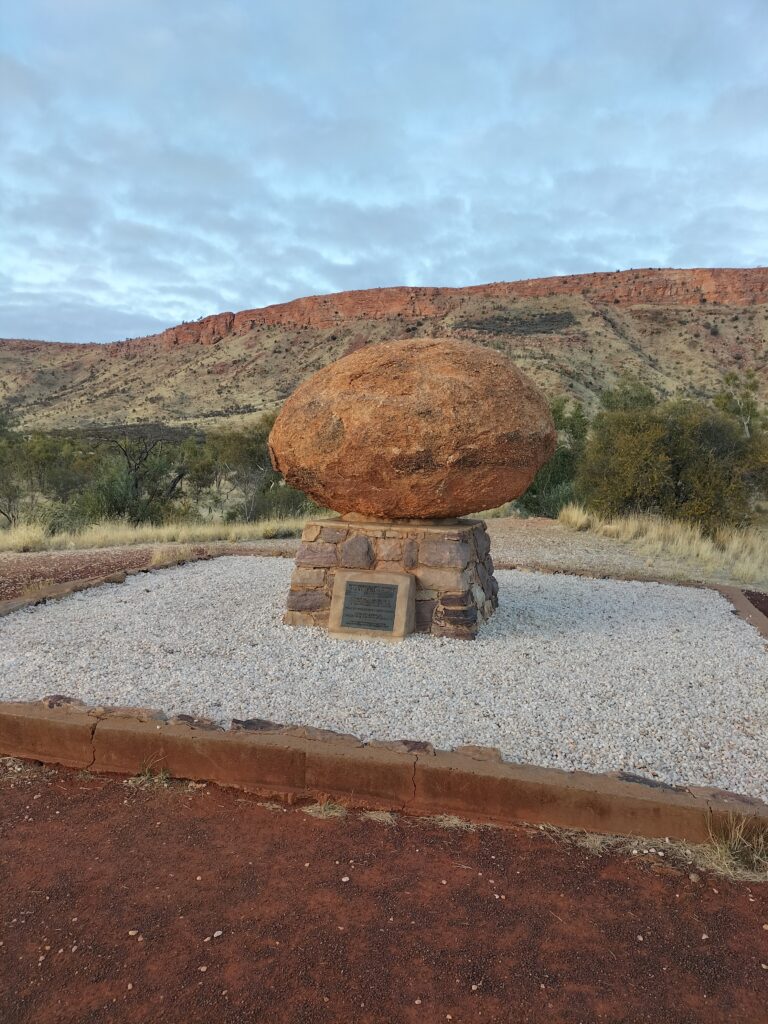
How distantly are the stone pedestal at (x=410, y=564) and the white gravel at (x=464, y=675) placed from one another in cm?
21

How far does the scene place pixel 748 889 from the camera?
8.77 feet

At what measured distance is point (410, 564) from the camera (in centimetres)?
566

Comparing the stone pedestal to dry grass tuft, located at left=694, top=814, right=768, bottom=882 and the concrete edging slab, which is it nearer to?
the concrete edging slab

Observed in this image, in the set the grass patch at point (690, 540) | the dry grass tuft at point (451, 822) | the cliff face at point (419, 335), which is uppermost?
the cliff face at point (419, 335)

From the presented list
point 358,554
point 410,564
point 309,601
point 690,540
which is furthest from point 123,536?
point 690,540

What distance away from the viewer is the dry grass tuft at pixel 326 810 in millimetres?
3189

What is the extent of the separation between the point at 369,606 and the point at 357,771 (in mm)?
2321

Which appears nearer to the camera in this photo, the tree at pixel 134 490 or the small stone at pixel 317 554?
the small stone at pixel 317 554

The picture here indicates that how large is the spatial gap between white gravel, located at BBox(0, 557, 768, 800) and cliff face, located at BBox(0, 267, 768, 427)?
134ft

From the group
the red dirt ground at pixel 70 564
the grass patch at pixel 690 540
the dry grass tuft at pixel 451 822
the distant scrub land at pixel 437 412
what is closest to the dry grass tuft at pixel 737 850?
the dry grass tuft at pixel 451 822

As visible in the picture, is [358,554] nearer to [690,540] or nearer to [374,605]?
[374,605]

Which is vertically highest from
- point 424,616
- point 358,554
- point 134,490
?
point 358,554

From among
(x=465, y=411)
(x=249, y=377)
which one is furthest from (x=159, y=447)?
(x=249, y=377)

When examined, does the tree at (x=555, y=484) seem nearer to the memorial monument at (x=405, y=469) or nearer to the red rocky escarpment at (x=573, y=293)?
the memorial monument at (x=405, y=469)
